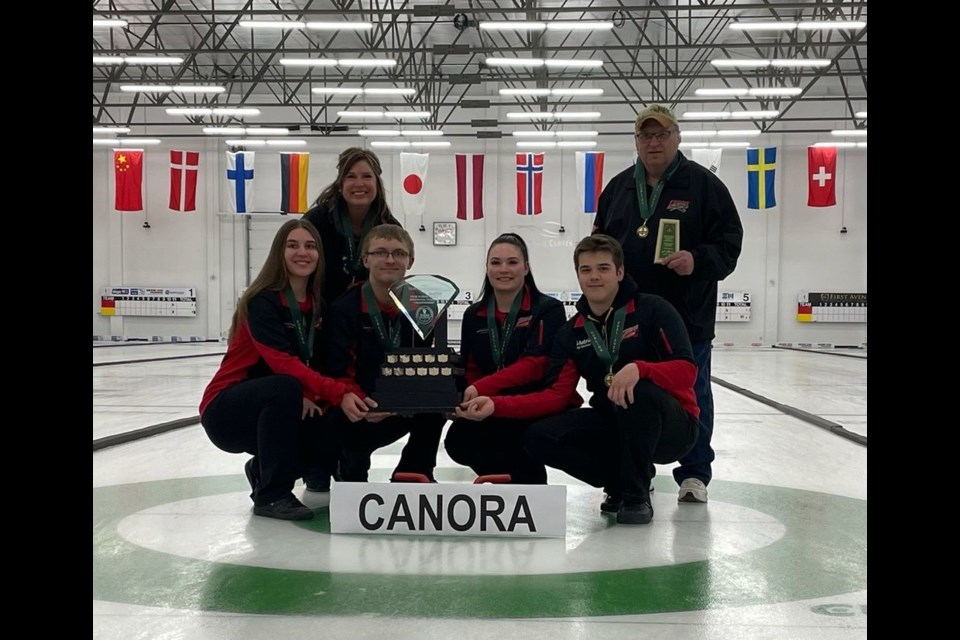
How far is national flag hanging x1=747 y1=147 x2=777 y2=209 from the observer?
16.4 metres

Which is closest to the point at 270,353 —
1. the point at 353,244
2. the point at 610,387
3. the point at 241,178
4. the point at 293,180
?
the point at 353,244

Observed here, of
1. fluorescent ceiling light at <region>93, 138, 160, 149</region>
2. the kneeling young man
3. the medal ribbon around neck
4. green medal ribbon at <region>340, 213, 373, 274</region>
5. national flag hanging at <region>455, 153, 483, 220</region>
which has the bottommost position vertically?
the kneeling young man

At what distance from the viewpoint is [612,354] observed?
2.97 metres

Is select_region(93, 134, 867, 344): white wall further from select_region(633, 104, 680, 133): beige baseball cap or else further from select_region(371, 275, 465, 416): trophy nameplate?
select_region(371, 275, 465, 416): trophy nameplate

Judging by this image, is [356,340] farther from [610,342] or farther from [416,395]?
[610,342]

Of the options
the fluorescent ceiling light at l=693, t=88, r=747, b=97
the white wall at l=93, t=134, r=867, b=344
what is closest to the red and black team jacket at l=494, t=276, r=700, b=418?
the fluorescent ceiling light at l=693, t=88, r=747, b=97

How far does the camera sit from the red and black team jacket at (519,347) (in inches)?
120

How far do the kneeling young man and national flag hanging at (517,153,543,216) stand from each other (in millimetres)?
13721

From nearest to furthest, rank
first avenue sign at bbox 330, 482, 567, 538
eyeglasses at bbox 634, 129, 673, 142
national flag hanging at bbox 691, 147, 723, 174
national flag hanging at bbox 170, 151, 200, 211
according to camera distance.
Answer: first avenue sign at bbox 330, 482, 567, 538
eyeglasses at bbox 634, 129, 673, 142
national flag hanging at bbox 691, 147, 723, 174
national flag hanging at bbox 170, 151, 200, 211

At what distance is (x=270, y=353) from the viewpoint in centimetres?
304

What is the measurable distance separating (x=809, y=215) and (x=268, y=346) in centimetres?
1885

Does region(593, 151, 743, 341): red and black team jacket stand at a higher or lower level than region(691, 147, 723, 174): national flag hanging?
lower

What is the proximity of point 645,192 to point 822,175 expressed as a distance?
14.8m
